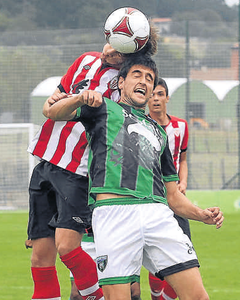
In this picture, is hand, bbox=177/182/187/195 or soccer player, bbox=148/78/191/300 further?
soccer player, bbox=148/78/191/300

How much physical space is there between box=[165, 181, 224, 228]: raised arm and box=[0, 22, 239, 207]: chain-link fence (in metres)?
9.46

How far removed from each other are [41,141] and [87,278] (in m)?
0.99

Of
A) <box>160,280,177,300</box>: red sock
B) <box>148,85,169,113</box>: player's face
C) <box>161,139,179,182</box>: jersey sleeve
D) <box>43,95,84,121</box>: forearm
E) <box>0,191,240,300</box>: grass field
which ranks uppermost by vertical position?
<box>148,85,169,113</box>: player's face

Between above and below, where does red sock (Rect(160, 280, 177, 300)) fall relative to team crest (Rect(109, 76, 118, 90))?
below

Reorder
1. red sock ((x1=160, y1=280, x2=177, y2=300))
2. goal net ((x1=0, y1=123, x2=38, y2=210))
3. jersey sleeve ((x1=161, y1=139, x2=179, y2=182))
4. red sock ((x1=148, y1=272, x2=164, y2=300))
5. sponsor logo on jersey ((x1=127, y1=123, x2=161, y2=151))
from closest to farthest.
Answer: sponsor logo on jersey ((x1=127, y1=123, x2=161, y2=151)) → jersey sleeve ((x1=161, y1=139, x2=179, y2=182)) → red sock ((x1=160, y1=280, x2=177, y2=300)) → red sock ((x1=148, y1=272, x2=164, y2=300)) → goal net ((x1=0, y1=123, x2=38, y2=210))

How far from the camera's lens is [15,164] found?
13.9 meters

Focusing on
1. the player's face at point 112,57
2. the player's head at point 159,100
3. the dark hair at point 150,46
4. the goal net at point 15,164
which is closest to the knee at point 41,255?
the player's face at point 112,57

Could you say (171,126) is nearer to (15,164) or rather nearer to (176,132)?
(176,132)

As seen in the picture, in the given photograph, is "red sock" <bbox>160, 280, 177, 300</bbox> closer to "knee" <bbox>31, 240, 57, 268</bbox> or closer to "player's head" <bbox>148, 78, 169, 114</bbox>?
"knee" <bbox>31, 240, 57, 268</bbox>

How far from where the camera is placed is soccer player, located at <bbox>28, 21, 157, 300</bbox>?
4789 mm

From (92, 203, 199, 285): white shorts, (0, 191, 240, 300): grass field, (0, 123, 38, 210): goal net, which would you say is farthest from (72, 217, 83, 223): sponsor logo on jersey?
(0, 123, 38, 210): goal net

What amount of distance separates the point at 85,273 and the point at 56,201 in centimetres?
53

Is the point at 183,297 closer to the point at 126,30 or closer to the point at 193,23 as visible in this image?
the point at 126,30

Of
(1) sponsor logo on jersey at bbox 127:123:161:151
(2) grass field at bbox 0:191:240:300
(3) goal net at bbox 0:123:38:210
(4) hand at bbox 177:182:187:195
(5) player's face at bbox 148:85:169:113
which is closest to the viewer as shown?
(1) sponsor logo on jersey at bbox 127:123:161:151
